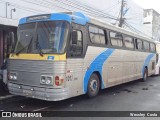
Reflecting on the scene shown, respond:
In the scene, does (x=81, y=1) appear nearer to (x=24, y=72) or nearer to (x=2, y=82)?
(x=2, y=82)

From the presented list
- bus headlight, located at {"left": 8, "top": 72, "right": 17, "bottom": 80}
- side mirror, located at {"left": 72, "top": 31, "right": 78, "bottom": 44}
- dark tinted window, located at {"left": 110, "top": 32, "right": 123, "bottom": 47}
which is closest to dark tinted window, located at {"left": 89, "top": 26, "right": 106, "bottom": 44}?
dark tinted window, located at {"left": 110, "top": 32, "right": 123, "bottom": 47}

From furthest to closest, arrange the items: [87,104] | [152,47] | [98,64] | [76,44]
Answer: [152,47] < [98,64] < [87,104] < [76,44]

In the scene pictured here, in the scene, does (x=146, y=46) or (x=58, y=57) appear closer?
(x=58, y=57)

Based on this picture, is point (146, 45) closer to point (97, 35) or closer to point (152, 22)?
point (97, 35)

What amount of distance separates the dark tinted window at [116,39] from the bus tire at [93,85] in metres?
2.29

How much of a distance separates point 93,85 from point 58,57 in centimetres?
265

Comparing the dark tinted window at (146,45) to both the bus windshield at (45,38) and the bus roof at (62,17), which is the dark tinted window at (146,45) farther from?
the bus windshield at (45,38)

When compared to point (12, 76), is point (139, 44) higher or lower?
higher

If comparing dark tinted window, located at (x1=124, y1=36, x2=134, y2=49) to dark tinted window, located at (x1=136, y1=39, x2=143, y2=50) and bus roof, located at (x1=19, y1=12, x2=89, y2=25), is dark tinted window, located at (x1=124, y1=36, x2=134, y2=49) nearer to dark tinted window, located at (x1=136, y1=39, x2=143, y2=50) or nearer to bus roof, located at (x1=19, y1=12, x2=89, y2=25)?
dark tinted window, located at (x1=136, y1=39, x2=143, y2=50)

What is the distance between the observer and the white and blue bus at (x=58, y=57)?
774 centimetres

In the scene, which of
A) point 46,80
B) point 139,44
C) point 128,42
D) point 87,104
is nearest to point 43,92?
point 46,80

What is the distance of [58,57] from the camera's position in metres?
7.68

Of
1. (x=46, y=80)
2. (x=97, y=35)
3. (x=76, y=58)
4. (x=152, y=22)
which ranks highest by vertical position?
(x=152, y=22)

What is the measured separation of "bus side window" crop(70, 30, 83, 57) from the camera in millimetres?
8242
